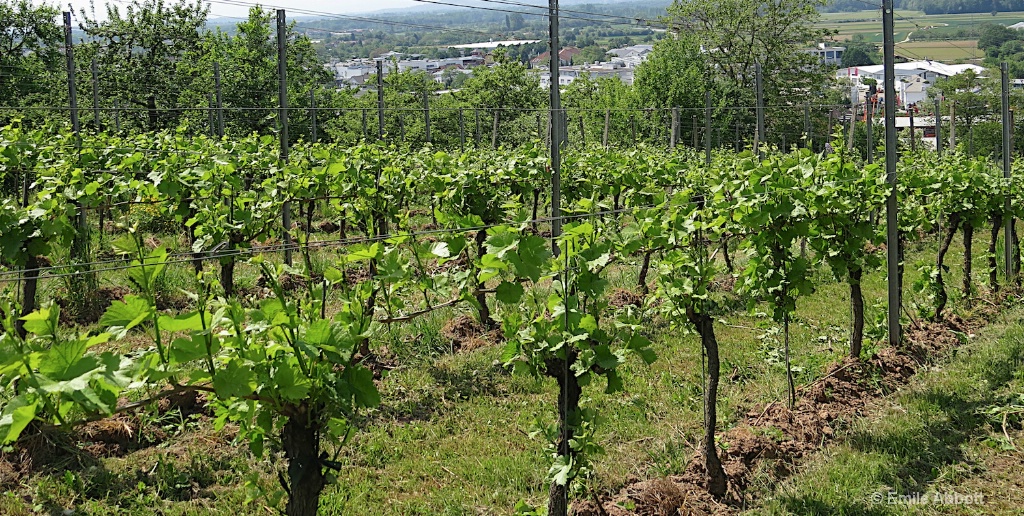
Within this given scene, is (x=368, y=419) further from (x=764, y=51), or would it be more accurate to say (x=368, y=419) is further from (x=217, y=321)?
(x=764, y=51)

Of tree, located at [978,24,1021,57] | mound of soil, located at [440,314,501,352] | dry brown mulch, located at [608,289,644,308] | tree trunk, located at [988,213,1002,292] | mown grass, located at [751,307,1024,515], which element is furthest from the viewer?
tree, located at [978,24,1021,57]

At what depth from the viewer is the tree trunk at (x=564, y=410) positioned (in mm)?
4422

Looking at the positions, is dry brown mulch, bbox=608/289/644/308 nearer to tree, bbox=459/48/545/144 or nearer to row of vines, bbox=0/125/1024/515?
row of vines, bbox=0/125/1024/515

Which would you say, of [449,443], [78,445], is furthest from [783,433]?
[78,445]

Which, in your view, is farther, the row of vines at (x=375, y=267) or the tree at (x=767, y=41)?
the tree at (x=767, y=41)

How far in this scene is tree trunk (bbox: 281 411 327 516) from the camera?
357cm

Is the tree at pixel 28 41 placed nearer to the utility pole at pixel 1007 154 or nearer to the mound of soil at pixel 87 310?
the mound of soil at pixel 87 310

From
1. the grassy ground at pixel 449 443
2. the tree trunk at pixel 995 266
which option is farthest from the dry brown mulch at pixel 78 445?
the tree trunk at pixel 995 266

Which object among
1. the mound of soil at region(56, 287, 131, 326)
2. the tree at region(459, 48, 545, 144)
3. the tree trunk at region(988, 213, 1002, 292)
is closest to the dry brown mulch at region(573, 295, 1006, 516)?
the tree trunk at region(988, 213, 1002, 292)

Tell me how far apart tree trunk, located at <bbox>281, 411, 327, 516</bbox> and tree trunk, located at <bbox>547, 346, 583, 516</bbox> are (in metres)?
1.26

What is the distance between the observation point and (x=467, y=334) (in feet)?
27.1

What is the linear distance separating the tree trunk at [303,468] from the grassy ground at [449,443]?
0.58ft

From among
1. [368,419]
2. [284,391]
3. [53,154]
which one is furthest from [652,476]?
[53,154]

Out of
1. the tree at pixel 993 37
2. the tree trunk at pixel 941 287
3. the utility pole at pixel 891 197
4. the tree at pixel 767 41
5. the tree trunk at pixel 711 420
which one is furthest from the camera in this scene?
the tree at pixel 993 37
